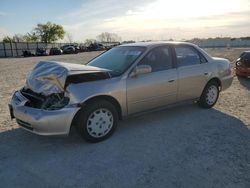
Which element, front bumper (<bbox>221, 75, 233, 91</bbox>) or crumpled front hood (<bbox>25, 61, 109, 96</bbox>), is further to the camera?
front bumper (<bbox>221, 75, 233, 91</bbox>)

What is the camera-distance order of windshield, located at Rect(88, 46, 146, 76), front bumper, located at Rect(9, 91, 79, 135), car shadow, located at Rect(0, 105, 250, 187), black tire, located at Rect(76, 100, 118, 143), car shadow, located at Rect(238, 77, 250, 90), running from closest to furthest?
1. car shadow, located at Rect(0, 105, 250, 187)
2. front bumper, located at Rect(9, 91, 79, 135)
3. black tire, located at Rect(76, 100, 118, 143)
4. windshield, located at Rect(88, 46, 146, 76)
5. car shadow, located at Rect(238, 77, 250, 90)

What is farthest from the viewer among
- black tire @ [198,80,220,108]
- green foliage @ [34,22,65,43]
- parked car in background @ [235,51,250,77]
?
green foliage @ [34,22,65,43]

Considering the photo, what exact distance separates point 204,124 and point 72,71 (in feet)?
9.14

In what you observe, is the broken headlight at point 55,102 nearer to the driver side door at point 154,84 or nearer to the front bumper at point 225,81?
the driver side door at point 154,84

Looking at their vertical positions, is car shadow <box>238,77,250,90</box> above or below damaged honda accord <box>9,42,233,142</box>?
below

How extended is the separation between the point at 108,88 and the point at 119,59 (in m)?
1.03

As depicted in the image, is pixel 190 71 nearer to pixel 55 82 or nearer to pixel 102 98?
pixel 102 98

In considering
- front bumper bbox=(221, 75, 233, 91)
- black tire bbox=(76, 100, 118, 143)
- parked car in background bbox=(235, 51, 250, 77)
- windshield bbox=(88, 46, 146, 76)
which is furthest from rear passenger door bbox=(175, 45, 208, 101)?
parked car in background bbox=(235, 51, 250, 77)

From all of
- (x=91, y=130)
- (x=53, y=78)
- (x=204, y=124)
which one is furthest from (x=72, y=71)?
(x=204, y=124)

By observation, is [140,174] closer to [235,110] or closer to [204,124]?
[204,124]

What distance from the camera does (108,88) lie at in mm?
4645

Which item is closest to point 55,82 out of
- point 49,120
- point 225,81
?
point 49,120

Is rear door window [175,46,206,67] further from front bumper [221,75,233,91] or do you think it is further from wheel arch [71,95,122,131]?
wheel arch [71,95,122,131]

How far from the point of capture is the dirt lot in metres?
3.50
